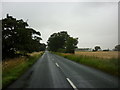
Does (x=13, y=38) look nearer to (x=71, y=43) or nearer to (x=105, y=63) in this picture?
(x=105, y=63)

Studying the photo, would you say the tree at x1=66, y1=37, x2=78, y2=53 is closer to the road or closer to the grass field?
the grass field

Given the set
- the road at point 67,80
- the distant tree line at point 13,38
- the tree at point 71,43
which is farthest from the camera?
the tree at point 71,43

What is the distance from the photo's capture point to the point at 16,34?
87.0 feet

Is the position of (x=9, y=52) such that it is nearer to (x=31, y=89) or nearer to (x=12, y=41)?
(x=12, y=41)

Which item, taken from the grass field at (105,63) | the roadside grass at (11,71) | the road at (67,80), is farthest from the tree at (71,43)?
the road at (67,80)

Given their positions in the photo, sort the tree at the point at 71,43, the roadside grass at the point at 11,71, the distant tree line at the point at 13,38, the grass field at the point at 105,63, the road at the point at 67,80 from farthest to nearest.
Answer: the tree at the point at 71,43 < the distant tree line at the point at 13,38 < the grass field at the point at 105,63 < the roadside grass at the point at 11,71 < the road at the point at 67,80

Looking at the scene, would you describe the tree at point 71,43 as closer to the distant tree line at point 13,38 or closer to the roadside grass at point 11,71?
the distant tree line at point 13,38

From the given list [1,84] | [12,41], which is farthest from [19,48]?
[1,84]

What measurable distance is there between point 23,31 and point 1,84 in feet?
63.4

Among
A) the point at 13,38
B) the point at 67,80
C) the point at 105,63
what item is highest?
the point at 13,38

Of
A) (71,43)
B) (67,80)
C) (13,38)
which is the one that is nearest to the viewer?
(67,80)

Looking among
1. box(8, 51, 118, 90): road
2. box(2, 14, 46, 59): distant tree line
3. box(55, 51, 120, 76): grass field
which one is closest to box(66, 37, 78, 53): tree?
box(2, 14, 46, 59): distant tree line

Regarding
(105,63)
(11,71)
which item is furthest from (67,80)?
(105,63)

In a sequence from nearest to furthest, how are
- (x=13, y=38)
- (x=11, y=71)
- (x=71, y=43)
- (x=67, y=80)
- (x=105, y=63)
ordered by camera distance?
(x=67, y=80), (x=11, y=71), (x=105, y=63), (x=13, y=38), (x=71, y=43)
